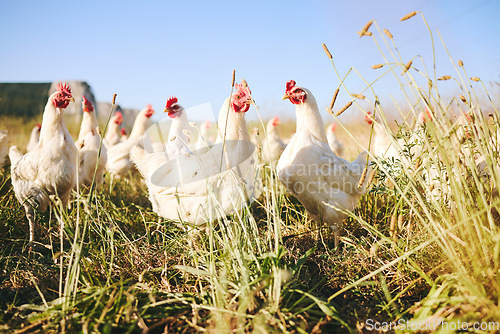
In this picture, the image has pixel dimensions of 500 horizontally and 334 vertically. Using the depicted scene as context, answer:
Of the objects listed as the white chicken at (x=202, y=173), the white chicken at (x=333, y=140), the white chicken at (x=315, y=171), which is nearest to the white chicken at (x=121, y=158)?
the white chicken at (x=202, y=173)

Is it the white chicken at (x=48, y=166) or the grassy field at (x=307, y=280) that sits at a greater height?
the white chicken at (x=48, y=166)

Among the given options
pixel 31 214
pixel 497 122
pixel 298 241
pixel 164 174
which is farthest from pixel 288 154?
pixel 31 214

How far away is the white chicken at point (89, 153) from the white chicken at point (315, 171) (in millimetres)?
2729

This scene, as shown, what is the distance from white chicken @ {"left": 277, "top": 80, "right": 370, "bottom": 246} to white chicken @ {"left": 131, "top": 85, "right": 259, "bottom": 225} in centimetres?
44

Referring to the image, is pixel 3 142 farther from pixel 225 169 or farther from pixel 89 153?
pixel 225 169

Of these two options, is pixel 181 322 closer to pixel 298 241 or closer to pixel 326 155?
pixel 298 241

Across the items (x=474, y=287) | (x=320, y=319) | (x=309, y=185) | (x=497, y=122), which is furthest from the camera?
(x=309, y=185)

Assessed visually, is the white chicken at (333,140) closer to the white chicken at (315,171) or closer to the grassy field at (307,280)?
the white chicken at (315,171)

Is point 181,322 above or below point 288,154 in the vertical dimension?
below

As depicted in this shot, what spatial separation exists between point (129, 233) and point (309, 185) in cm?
190

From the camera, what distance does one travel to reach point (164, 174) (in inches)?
121

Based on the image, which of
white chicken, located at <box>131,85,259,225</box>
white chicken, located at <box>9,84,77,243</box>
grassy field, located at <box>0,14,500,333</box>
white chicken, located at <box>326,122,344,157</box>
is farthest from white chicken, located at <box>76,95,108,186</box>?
white chicken, located at <box>326,122,344,157</box>

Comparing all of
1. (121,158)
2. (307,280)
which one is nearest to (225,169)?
(307,280)

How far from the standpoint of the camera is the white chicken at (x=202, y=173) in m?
2.71
